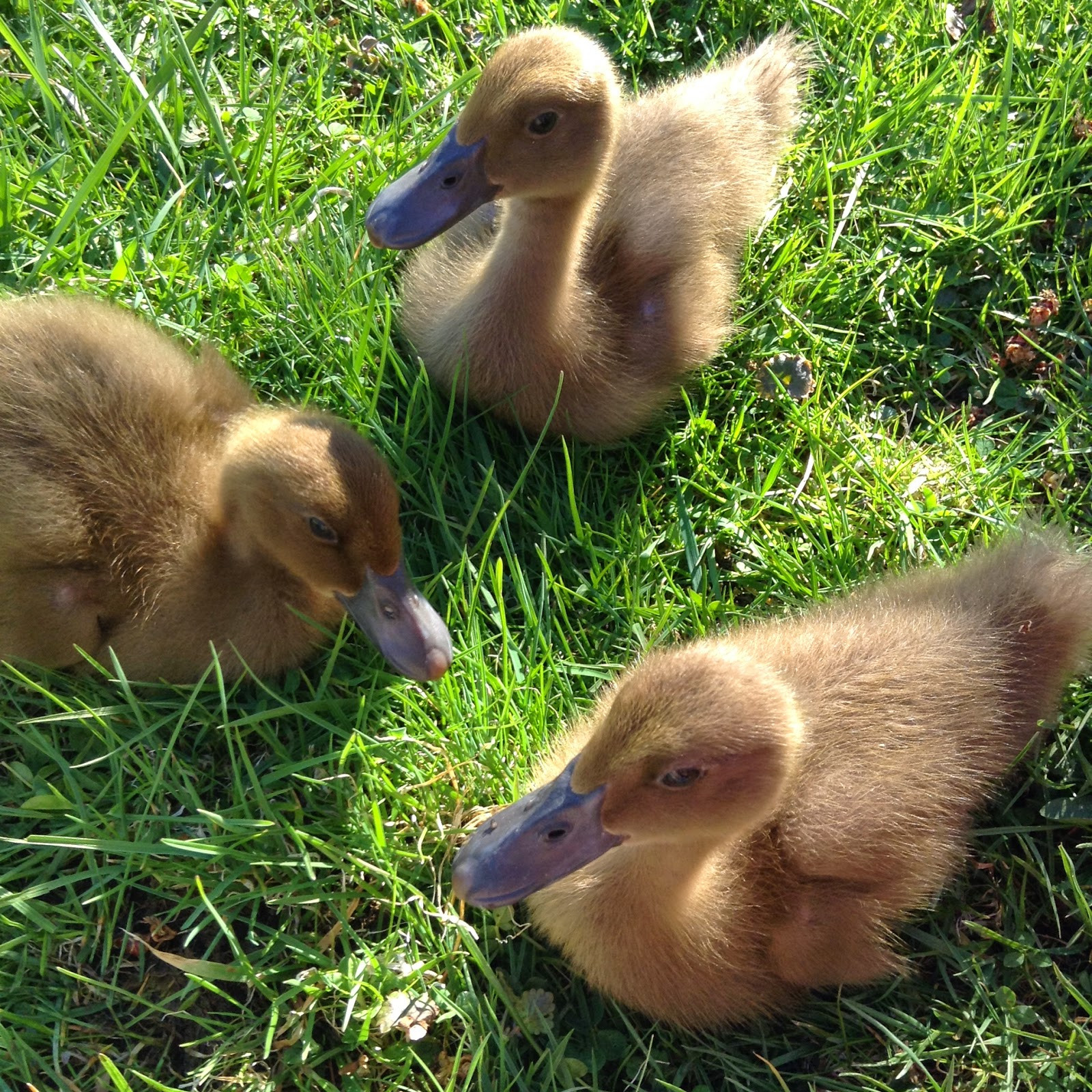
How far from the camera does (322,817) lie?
2.91 m

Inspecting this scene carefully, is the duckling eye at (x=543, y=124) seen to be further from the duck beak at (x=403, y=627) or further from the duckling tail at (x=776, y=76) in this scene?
the duck beak at (x=403, y=627)

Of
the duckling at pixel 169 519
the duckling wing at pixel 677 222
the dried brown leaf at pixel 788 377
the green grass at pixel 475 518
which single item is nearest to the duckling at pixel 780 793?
the green grass at pixel 475 518

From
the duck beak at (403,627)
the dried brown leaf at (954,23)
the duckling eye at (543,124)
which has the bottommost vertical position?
the duck beak at (403,627)

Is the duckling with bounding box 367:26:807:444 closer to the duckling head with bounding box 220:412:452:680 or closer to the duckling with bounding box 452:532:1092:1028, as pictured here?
the duckling head with bounding box 220:412:452:680

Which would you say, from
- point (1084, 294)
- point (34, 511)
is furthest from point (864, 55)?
point (34, 511)

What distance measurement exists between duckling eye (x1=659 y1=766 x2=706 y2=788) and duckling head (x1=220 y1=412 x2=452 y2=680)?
708 millimetres

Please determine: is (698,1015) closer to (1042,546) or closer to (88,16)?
(1042,546)

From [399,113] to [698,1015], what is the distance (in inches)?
109

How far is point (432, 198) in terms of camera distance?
10.5 ft

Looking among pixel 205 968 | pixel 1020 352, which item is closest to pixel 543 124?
pixel 1020 352

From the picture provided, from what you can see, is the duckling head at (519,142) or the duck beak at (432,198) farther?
the duck beak at (432,198)

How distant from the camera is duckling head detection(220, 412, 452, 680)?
268cm

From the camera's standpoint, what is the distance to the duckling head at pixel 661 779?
89.7 inches

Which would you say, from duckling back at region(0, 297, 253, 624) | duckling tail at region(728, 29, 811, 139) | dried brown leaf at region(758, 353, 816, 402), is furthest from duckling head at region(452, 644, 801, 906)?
duckling tail at region(728, 29, 811, 139)
